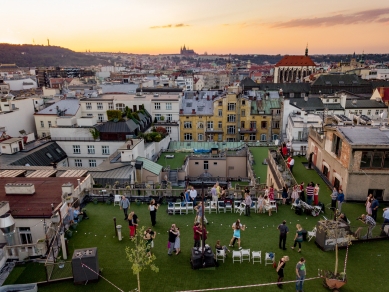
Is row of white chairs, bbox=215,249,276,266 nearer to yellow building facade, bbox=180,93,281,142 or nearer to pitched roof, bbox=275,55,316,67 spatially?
yellow building facade, bbox=180,93,281,142

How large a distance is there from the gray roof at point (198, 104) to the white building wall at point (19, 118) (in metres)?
28.5

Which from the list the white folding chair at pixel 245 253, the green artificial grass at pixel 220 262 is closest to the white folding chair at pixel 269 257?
the green artificial grass at pixel 220 262

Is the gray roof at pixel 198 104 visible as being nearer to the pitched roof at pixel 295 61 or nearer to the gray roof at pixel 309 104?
the gray roof at pixel 309 104

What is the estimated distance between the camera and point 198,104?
60156mm

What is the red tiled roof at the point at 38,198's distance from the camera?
15.6m

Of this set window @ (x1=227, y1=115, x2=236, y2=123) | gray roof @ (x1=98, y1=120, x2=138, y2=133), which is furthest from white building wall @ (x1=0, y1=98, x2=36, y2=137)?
window @ (x1=227, y1=115, x2=236, y2=123)

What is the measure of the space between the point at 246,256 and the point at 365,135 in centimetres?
1217

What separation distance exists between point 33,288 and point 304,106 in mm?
50655

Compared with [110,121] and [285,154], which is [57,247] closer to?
[285,154]

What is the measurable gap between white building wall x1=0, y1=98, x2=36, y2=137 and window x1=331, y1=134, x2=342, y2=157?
49018mm

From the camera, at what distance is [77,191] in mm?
19859

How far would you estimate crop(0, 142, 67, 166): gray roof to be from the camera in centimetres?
3334

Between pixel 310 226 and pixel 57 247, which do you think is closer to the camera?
pixel 57 247

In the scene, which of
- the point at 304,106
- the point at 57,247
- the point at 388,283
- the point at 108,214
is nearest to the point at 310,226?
the point at 388,283
